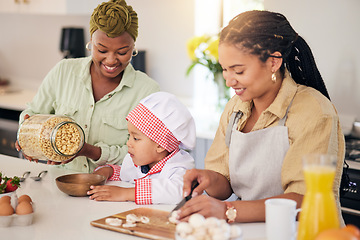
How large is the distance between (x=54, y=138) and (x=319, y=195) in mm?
1093

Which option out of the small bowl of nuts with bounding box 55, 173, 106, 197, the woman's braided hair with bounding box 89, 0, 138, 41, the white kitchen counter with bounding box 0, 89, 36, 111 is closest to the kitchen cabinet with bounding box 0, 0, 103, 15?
the white kitchen counter with bounding box 0, 89, 36, 111

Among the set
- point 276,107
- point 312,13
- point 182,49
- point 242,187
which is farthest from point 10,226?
point 182,49

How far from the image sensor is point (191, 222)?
45.1 inches

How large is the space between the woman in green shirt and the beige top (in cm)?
74

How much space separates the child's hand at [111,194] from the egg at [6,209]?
339mm

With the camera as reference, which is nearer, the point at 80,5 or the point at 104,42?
the point at 104,42

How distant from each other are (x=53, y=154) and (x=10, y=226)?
0.43 meters

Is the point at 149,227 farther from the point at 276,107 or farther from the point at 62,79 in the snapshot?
the point at 62,79

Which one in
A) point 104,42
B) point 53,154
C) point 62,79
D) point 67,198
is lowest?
point 67,198

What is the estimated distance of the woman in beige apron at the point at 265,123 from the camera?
1.52 metres

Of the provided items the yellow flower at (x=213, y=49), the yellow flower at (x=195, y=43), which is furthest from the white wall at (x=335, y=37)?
the yellow flower at (x=195, y=43)

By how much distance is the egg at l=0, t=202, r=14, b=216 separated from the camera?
1.45m

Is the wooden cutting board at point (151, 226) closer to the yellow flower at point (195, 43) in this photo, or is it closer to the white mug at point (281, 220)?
the white mug at point (281, 220)

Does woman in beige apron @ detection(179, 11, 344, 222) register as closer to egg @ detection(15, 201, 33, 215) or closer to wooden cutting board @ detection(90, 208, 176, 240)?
wooden cutting board @ detection(90, 208, 176, 240)
